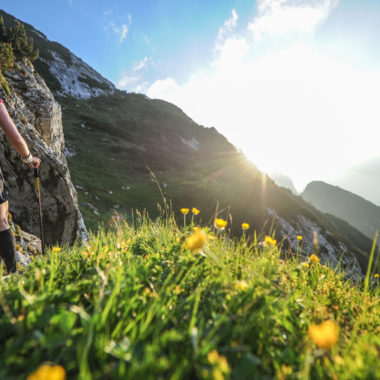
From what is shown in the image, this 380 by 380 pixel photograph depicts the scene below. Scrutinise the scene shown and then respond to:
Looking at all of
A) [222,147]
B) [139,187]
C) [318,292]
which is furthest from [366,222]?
[318,292]

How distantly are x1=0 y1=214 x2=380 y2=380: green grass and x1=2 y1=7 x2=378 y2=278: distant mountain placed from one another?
3643 millimetres

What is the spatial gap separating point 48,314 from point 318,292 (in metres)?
2.51

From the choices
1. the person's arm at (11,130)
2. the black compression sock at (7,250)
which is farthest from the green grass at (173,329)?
the person's arm at (11,130)

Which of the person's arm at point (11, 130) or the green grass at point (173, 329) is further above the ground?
the person's arm at point (11, 130)

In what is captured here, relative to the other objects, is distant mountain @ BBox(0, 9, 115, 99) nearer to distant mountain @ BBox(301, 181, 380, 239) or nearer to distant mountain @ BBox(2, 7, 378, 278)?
distant mountain @ BBox(2, 7, 378, 278)

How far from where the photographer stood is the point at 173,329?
1279 mm

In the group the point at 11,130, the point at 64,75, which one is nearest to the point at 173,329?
the point at 11,130

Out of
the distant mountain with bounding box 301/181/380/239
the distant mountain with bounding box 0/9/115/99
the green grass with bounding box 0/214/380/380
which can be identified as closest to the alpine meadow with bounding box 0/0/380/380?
the green grass with bounding box 0/214/380/380

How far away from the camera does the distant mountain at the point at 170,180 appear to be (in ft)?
63.0

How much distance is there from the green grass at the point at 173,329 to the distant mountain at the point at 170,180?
12.0 feet

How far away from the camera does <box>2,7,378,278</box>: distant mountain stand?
1920 cm

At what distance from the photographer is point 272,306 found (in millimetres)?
1522

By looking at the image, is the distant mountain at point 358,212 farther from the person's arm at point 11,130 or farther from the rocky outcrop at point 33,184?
the person's arm at point 11,130

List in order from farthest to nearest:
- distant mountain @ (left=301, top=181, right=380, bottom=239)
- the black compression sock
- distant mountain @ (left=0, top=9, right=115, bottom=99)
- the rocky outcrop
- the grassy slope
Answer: distant mountain @ (left=301, top=181, right=380, bottom=239) → distant mountain @ (left=0, top=9, right=115, bottom=99) → the grassy slope → the rocky outcrop → the black compression sock
